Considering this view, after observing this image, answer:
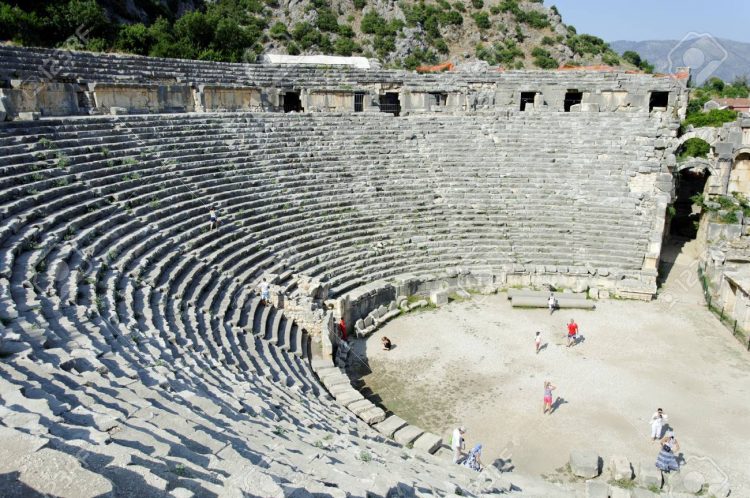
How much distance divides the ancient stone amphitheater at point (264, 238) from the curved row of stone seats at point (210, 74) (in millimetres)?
71

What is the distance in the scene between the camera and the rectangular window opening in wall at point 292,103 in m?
21.8

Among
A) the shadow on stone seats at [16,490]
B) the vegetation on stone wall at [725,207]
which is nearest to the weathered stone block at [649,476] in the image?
the shadow on stone seats at [16,490]

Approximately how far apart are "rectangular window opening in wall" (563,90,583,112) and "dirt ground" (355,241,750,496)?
991 cm

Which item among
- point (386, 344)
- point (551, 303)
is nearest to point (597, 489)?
point (386, 344)

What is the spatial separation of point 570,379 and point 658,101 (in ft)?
51.0

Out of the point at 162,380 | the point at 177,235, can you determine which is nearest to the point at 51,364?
the point at 162,380

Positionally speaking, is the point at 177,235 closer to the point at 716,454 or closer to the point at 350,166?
the point at 350,166

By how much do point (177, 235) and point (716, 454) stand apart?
10.6 m

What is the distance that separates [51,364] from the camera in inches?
233

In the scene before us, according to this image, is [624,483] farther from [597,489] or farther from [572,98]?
[572,98]

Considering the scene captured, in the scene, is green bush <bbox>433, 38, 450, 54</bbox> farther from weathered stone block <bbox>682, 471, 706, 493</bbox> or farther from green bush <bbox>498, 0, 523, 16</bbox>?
weathered stone block <bbox>682, 471, 706, 493</bbox>

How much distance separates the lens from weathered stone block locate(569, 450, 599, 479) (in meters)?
8.62

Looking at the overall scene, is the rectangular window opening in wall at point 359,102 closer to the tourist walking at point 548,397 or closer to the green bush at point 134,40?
the green bush at point 134,40

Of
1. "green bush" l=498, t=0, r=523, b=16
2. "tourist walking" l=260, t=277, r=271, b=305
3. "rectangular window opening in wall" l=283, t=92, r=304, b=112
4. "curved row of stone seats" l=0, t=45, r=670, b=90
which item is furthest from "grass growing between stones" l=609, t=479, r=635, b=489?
"green bush" l=498, t=0, r=523, b=16
